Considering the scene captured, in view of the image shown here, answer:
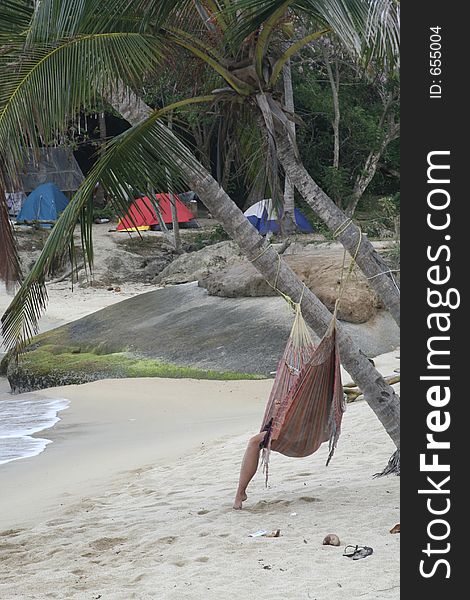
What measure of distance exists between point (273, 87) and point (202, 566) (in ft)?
7.56

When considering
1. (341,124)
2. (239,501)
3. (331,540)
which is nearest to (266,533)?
(331,540)

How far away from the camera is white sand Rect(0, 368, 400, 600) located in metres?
3.72

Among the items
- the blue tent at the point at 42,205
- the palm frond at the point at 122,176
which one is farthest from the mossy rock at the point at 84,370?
the blue tent at the point at 42,205

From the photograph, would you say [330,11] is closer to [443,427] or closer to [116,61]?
[116,61]

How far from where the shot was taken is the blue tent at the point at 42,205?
20094mm

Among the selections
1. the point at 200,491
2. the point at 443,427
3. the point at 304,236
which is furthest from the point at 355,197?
the point at 443,427

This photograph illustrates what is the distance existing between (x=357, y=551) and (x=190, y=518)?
3.75 ft

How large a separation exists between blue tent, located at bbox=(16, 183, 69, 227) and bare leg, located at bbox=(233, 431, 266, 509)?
51.9ft

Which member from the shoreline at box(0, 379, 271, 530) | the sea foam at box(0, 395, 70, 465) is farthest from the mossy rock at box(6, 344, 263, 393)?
the sea foam at box(0, 395, 70, 465)

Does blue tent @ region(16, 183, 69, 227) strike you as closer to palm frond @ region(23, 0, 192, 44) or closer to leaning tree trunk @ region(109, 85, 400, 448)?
leaning tree trunk @ region(109, 85, 400, 448)

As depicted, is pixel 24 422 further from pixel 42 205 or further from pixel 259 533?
pixel 42 205

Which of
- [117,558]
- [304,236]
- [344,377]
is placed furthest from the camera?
[304,236]

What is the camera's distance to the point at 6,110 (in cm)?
428

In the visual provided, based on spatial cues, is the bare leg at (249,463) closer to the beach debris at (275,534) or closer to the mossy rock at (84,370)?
the beach debris at (275,534)
